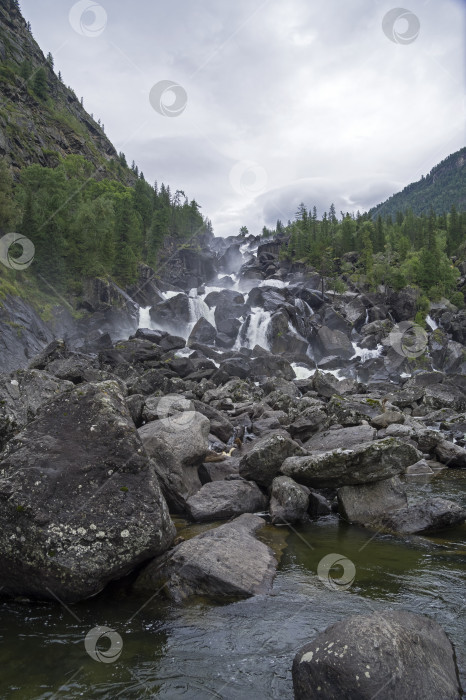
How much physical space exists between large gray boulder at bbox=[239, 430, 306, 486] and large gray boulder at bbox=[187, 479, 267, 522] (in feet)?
1.33

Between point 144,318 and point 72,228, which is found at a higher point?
point 72,228

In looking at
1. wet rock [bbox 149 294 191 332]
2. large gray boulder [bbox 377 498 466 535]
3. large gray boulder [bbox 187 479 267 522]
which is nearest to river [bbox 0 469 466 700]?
large gray boulder [bbox 377 498 466 535]

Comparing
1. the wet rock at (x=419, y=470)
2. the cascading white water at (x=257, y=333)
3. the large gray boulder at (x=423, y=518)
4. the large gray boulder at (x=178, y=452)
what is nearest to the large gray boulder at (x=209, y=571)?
the large gray boulder at (x=178, y=452)

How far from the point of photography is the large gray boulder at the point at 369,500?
1155 centimetres

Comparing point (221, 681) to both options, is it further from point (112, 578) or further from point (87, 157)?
point (87, 157)

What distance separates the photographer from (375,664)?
4.60 metres

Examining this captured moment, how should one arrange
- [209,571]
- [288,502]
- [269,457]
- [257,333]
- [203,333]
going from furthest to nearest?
[257,333]
[203,333]
[269,457]
[288,502]
[209,571]

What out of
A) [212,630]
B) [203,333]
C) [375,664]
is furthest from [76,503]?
[203,333]

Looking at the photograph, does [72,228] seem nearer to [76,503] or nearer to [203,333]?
[203,333]

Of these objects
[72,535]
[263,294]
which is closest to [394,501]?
[72,535]

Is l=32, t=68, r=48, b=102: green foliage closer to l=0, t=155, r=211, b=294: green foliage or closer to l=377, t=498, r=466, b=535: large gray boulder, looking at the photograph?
l=0, t=155, r=211, b=294: green foliage

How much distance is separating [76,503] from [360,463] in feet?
23.0

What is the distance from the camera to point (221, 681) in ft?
17.9

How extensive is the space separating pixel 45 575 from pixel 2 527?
982 mm
